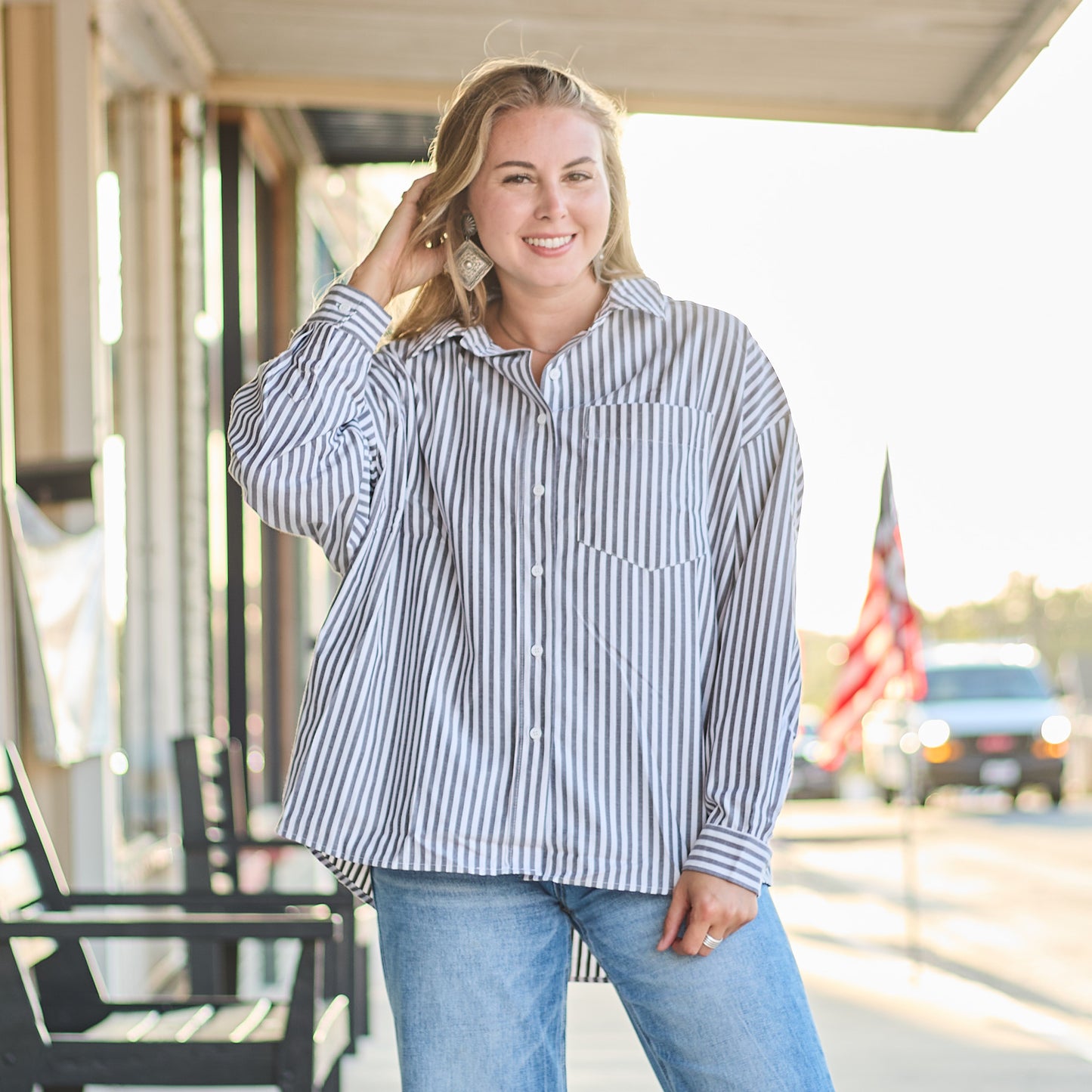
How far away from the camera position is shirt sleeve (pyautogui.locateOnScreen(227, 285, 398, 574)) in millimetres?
1637

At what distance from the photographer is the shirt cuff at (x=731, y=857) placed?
1.55 metres

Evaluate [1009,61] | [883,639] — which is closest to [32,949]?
[1009,61]

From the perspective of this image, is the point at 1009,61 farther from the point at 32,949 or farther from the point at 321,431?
the point at 32,949

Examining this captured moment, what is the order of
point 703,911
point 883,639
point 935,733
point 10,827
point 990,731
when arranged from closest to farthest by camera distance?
point 703,911
point 10,827
point 883,639
point 990,731
point 935,733

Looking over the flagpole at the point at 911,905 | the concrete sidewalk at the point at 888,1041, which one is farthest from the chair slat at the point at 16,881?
the flagpole at the point at 911,905

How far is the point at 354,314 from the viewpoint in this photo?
1732 mm

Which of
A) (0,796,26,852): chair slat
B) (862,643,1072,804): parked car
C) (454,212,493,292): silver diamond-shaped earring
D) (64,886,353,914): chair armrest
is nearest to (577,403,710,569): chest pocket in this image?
(454,212,493,292): silver diamond-shaped earring

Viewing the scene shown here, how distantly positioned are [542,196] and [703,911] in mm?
801

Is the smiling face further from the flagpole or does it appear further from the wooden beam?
the flagpole

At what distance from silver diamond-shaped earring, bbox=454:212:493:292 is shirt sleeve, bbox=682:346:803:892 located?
371 millimetres

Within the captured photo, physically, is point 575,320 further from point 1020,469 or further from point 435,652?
point 1020,469

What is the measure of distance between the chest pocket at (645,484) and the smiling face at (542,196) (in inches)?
7.3

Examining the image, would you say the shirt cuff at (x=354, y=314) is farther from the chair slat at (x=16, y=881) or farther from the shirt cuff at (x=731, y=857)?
the chair slat at (x=16, y=881)

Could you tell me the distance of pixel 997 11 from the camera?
362 cm
